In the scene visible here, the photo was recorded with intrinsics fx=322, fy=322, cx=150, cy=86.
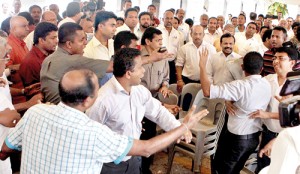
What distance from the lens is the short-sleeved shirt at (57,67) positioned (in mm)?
2314

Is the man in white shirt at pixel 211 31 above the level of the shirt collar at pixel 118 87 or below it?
above

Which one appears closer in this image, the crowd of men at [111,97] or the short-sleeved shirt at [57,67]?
the crowd of men at [111,97]

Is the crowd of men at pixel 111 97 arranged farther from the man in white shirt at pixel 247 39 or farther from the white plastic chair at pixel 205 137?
the man in white shirt at pixel 247 39

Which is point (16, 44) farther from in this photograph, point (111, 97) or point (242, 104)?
point (242, 104)

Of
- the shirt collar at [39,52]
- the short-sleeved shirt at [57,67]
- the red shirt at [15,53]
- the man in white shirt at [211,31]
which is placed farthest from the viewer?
A: the man in white shirt at [211,31]

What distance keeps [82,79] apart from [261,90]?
5.40 ft

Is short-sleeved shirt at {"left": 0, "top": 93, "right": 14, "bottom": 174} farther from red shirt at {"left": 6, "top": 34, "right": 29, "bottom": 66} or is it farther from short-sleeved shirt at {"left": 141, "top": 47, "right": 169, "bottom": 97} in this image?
short-sleeved shirt at {"left": 141, "top": 47, "right": 169, "bottom": 97}

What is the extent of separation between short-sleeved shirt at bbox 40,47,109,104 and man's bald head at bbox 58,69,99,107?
91 cm

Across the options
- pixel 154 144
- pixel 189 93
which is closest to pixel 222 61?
pixel 189 93

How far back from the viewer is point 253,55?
8.53ft

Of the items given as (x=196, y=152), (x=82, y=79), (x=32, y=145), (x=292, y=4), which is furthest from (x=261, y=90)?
(x=292, y=4)

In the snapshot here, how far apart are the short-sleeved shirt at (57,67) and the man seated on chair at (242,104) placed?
887 mm

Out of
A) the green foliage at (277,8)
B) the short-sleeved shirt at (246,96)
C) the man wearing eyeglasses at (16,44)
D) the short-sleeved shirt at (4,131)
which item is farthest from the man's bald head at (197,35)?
the green foliage at (277,8)

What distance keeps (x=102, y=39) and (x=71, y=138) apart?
1.86 m
